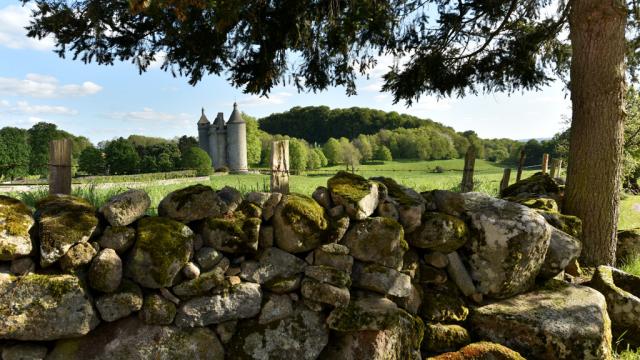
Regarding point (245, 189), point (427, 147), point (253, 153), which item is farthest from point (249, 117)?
point (245, 189)

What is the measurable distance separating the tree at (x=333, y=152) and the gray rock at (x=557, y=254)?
44034mm

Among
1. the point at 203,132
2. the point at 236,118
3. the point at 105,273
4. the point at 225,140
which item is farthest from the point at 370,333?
the point at 203,132

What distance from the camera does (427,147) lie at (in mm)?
49375

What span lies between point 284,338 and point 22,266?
184 centimetres

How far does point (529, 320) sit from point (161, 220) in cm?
332

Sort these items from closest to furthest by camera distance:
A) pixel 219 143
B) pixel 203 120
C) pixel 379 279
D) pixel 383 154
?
pixel 379 279 → pixel 203 120 → pixel 219 143 → pixel 383 154

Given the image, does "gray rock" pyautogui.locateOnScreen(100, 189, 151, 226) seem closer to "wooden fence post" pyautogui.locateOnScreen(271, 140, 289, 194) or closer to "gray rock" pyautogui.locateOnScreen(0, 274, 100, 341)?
"gray rock" pyautogui.locateOnScreen(0, 274, 100, 341)

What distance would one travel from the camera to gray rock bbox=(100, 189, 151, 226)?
3042mm

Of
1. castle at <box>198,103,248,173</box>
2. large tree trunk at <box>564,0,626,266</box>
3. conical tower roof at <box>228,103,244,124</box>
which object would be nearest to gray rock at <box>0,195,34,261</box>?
large tree trunk at <box>564,0,626,266</box>

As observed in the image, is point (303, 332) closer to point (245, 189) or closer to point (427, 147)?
point (245, 189)

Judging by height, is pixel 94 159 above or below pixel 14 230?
above

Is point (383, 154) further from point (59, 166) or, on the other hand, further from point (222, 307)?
point (222, 307)

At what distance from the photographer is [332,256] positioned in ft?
11.4

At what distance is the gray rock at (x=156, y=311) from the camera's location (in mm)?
2885
